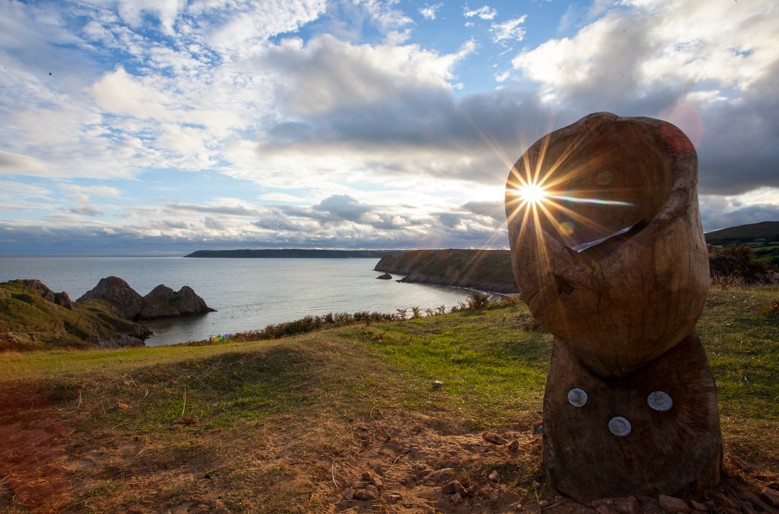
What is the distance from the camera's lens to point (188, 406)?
7.09 metres

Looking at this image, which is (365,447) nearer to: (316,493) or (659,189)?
(316,493)

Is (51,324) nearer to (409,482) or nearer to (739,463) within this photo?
(409,482)

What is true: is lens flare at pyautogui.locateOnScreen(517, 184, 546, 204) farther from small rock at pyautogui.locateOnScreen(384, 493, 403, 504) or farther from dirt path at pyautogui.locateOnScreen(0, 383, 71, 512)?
dirt path at pyautogui.locateOnScreen(0, 383, 71, 512)

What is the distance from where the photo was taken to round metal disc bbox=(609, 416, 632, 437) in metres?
3.42

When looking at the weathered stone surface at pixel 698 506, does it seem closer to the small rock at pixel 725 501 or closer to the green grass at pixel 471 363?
the small rock at pixel 725 501

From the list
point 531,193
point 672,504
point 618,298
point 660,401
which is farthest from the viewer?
point 660,401

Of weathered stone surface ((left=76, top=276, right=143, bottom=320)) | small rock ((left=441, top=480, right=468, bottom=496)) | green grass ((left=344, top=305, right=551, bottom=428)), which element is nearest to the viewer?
small rock ((left=441, top=480, right=468, bottom=496))

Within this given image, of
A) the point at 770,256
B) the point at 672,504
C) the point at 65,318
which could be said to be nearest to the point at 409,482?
the point at 672,504

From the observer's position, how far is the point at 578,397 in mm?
3637

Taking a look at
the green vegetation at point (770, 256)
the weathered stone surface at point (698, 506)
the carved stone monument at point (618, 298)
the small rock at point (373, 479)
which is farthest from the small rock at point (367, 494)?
the green vegetation at point (770, 256)

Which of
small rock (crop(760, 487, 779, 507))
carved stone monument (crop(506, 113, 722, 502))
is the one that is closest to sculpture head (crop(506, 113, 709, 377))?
carved stone monument (crop(506, 113, 722, 502))

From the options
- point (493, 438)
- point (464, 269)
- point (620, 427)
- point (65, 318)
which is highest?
point (620, 427)

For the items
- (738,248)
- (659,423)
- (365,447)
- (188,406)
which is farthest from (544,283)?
(738,248)

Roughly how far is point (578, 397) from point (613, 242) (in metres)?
1.57
